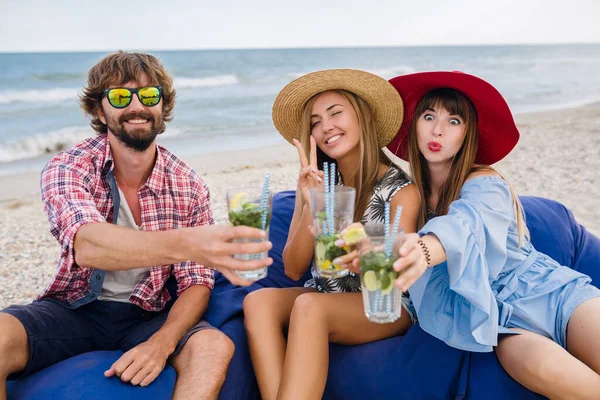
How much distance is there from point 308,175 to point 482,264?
999 mm

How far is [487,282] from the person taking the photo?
7.57ft

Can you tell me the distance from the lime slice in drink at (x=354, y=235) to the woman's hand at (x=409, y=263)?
0.18 meters

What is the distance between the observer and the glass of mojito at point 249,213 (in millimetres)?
1988

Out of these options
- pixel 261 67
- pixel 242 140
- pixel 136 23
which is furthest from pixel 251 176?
pixel 136 23

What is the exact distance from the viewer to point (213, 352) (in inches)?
104

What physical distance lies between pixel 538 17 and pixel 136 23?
86.1ft

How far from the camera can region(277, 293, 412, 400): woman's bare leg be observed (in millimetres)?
2414

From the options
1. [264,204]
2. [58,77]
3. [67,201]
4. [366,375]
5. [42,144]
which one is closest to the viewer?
[264,204]

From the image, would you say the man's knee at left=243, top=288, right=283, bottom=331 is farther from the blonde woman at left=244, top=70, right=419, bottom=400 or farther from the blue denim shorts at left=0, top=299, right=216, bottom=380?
the blue denim shorts at left=0, top=299, right=216, bottom=380

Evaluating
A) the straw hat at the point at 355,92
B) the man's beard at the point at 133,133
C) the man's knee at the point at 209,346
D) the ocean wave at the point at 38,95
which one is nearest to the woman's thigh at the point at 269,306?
the man's knee at the point at 209,346

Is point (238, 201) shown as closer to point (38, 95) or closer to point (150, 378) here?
point (150, 378)

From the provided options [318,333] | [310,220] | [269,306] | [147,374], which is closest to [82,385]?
[147,374]

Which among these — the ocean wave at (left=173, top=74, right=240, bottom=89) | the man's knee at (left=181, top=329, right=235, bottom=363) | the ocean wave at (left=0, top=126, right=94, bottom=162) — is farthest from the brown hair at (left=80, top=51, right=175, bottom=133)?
the ocean wave at (left=173, top=74, right=240, bottom=89)

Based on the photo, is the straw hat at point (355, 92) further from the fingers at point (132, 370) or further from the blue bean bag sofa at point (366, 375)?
the fingers at point (132, 370)
